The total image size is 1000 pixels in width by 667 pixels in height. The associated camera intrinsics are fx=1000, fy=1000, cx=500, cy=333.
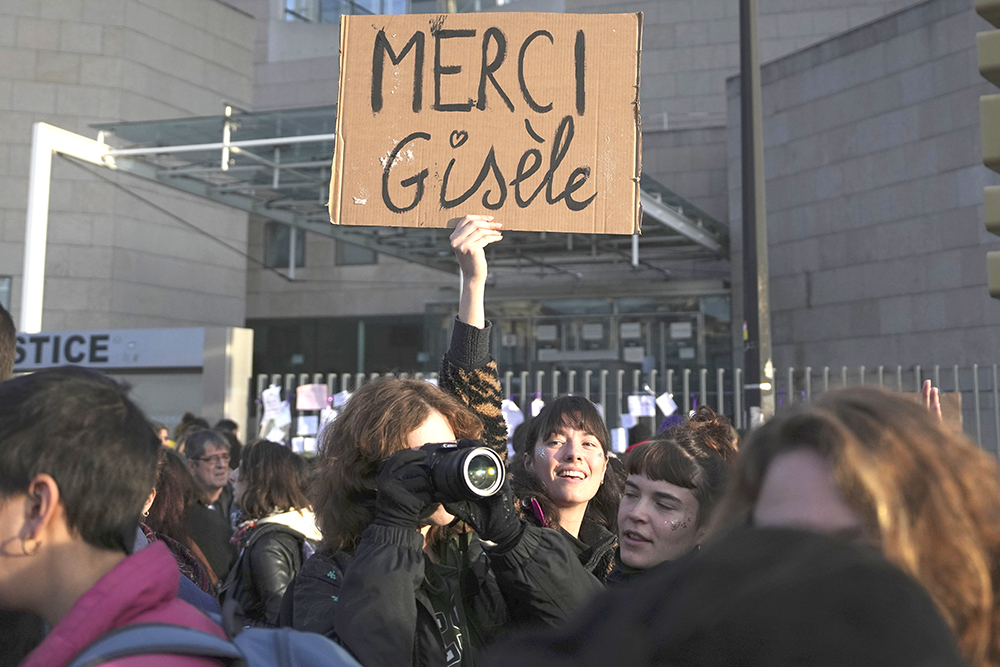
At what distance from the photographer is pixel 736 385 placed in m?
11.0

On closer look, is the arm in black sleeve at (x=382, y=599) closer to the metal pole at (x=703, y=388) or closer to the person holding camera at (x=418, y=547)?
the person holding camera at (x=418, y=547)

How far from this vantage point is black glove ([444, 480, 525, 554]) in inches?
85.2

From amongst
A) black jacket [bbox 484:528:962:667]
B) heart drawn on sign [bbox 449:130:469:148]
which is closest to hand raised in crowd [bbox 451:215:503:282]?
heart drawn on sign [bbox 449:130:469:148]

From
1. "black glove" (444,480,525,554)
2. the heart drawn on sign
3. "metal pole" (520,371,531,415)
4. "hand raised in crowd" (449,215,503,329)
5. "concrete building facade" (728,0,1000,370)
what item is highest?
"concrete building facade" (728,0,1000,370)

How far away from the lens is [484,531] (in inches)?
85.7

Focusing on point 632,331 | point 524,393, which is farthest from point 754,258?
point 632,331

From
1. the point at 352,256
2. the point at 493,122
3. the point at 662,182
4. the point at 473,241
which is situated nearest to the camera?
the point at 473,241

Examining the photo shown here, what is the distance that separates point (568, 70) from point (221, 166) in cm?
1054

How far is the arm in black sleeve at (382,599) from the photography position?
2014mm

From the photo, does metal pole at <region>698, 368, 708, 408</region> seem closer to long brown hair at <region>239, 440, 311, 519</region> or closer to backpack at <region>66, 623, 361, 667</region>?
long brown hair at <region>239, 440, 311, 519</region>

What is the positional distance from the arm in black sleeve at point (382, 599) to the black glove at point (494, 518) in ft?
0.39

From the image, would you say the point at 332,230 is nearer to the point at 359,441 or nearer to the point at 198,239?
the point at 198,239

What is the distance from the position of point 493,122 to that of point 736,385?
798cm

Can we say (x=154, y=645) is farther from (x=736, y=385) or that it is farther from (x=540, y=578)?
(x=736, y=385)
